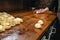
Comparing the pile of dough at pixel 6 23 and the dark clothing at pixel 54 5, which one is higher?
the dark clothing at pixel 54 5

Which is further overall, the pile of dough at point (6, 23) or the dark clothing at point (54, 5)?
the dark clothing at point (54, 5)

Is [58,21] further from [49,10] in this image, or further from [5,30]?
[5,30]

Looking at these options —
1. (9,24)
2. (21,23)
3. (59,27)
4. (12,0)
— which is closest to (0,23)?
(9,24)

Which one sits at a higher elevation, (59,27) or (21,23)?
(21,23)

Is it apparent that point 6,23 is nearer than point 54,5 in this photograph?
Yes

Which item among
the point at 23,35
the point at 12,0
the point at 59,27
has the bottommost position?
the point at 59,27

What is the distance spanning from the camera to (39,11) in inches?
62.4

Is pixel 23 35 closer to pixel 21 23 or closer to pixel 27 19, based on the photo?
pixel 21 23

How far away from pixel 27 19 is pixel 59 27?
0.44 metres

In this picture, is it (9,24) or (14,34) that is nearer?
(14,34)

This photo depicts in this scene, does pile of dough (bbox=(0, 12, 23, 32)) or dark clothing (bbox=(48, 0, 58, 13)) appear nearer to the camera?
A: pile of dough (bbox=(0, 12, 23, 32))

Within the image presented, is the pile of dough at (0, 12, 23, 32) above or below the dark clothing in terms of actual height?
below

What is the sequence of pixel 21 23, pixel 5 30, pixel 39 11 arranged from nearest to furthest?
pixel 5 30
pixel 21 23
pixel 39 11

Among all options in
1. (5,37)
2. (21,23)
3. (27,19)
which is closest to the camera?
(5,37)
